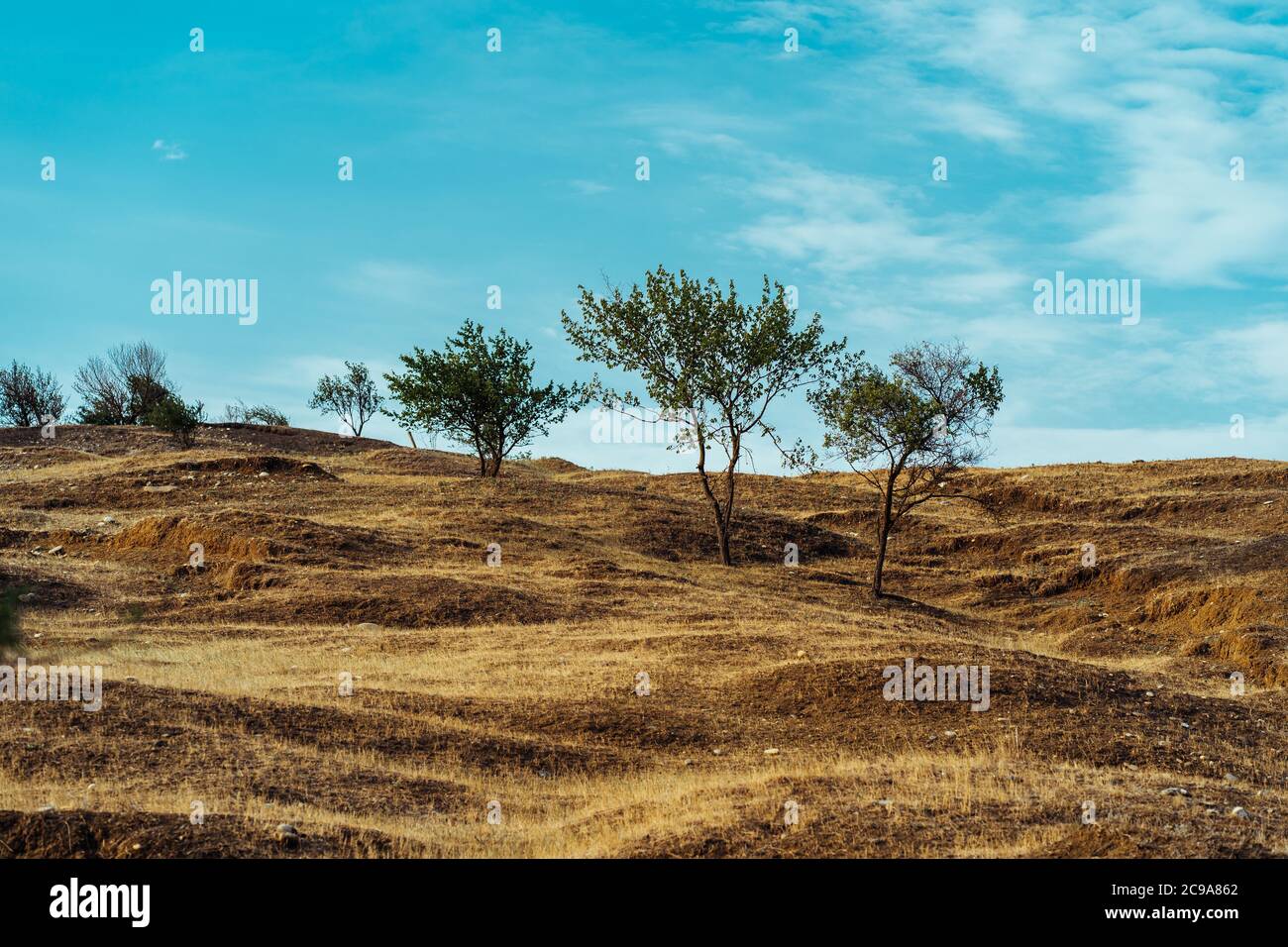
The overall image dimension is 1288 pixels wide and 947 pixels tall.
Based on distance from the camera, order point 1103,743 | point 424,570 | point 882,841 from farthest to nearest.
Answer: point 424,570 → point 1103,743 → point 882,841

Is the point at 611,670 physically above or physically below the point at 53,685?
below

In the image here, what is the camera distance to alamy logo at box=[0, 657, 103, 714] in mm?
17281

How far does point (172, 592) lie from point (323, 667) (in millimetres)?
9893

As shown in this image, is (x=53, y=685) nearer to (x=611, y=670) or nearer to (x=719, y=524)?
(x=611, y=670)

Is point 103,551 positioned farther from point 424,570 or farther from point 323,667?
point 323,667

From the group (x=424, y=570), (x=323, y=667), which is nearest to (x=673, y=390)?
(x=424, y=570)

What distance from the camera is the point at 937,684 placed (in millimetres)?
20891

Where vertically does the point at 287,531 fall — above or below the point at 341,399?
below

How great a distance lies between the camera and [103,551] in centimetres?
3534
